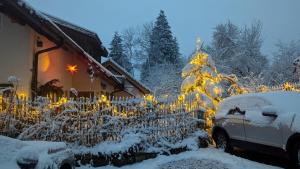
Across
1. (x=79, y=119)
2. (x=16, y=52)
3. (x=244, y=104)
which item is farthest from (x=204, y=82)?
(x=16, y=52)

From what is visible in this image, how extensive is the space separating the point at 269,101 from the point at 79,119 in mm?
5576

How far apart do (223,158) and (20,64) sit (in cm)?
793

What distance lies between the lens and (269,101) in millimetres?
10750

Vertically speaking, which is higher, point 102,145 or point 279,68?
Answer: point 279,68

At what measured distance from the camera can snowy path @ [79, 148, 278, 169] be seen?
401 inches

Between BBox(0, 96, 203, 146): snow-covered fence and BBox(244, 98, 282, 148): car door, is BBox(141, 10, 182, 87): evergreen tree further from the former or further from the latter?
BBox(244, 98, 282, 148): car door

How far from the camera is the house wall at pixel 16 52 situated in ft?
44.1

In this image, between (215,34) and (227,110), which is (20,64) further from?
(215,34)

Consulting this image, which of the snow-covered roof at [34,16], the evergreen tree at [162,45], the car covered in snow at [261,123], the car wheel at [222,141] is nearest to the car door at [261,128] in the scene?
the car covered in snow at [261,123]

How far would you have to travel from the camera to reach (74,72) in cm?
1706

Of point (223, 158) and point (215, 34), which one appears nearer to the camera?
point (223, 158)

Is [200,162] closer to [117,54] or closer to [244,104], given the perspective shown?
[244,104]

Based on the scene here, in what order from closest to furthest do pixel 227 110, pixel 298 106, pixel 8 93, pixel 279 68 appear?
pixel 298 106 → pixel 8 93 → pixel 227 110 → pixel 279 68

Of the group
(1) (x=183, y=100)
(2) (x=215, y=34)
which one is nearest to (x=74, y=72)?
(1) (x=183, y=100)
